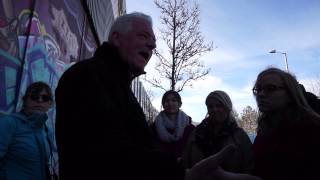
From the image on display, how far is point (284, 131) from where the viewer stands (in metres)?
2.35

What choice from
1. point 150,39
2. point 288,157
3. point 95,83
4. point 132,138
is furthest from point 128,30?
point 288,157

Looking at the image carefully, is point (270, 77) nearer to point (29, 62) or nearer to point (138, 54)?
point (138, 54)

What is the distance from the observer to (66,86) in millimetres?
1604

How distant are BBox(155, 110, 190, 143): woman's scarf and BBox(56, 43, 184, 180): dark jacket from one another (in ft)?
8.96

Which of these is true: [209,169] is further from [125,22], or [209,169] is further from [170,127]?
[170,127]

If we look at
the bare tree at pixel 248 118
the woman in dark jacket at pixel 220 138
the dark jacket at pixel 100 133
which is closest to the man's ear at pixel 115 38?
the dark jacket at pixel 100 133

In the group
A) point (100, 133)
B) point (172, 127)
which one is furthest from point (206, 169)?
point (172, 127)

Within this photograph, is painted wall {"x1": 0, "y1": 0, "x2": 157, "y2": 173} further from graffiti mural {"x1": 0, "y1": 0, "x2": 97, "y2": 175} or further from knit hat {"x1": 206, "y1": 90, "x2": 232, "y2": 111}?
knit hat {"x1": 206, "y1": 90, "x2": 232, "y2": 111}

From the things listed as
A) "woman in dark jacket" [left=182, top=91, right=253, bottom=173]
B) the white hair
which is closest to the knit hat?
"woman in dark jacket" [left=182, top=91, right=253, bottom=173]

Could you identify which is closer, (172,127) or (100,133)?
(100,133)

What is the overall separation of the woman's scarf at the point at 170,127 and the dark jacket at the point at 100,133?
2730 millimetres

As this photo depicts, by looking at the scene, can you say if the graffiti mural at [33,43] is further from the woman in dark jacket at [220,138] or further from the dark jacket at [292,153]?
the dark jacket at [292,153]

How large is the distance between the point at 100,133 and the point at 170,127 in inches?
122

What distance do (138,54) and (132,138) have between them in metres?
0.57
